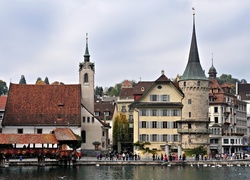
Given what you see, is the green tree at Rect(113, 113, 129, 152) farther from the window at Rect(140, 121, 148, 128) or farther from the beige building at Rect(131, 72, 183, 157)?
the window at Rect(140, 121, 148, 128)

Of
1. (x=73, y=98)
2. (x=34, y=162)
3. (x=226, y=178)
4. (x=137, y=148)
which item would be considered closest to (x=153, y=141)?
(x=137, y=148)

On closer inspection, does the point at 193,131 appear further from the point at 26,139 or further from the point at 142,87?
the point at 26,139

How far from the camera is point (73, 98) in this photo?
9688 centimetres

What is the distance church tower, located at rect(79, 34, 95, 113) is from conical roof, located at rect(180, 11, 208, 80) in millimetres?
19195

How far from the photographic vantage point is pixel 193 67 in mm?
94312

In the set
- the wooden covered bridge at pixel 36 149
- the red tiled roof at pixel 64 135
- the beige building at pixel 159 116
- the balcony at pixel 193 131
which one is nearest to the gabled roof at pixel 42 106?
the beige building at pixel 159 116

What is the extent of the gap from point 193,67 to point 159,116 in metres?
10.3

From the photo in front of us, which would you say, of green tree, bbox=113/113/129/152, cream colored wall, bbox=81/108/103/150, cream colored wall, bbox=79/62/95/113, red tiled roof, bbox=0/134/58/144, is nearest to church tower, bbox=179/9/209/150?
cream colored wall, bbox=81/108/103/150

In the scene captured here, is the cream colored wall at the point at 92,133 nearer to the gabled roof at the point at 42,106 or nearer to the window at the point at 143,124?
the gabled roof at the point at 42,106

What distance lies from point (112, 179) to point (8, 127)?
40315 millimetres

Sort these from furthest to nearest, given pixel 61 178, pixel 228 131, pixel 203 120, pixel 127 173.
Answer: pixel 228 131 → pixel 203 120 → pixel 127 173 → pixel 61 178

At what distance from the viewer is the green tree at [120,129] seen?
119 m

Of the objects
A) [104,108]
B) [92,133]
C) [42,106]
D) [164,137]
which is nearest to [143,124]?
[164,137]

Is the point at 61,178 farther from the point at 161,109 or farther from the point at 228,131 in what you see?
the point at 228,131
